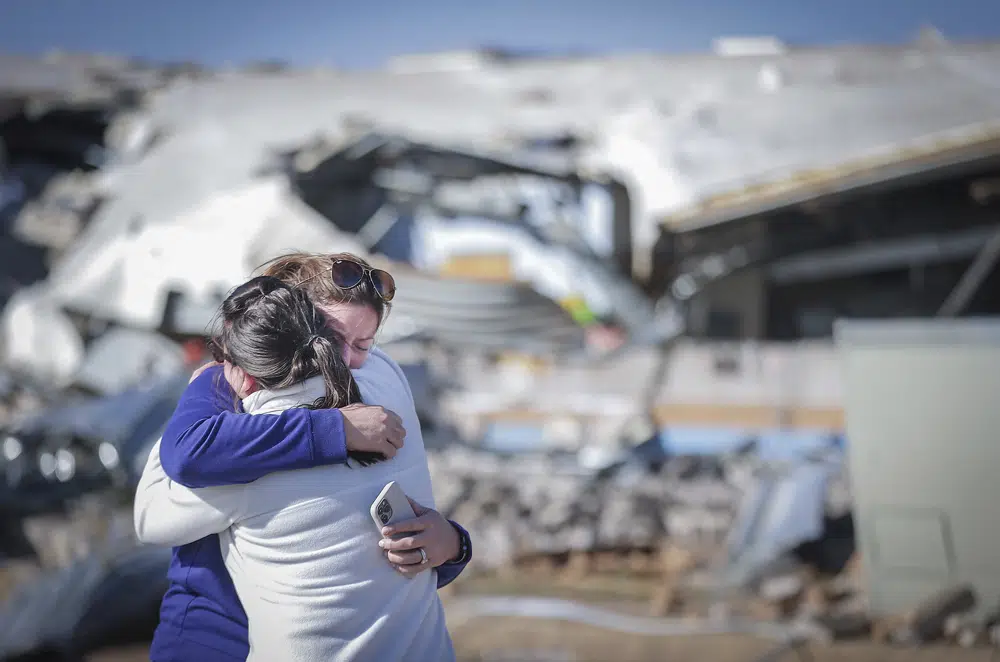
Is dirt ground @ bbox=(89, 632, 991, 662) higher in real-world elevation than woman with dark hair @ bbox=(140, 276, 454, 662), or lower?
lower

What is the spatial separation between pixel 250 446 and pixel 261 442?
0.06 feet

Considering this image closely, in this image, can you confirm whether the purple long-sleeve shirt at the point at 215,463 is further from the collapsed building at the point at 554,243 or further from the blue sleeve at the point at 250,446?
the collapsed building at the point at 554,243

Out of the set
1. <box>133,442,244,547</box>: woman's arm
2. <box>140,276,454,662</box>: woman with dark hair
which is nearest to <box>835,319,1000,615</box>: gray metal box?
<box>140,276,454,662</box>: woman with dark hair

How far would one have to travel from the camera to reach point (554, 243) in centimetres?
1143

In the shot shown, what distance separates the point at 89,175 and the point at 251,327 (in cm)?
1768

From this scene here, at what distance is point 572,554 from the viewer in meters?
6.29

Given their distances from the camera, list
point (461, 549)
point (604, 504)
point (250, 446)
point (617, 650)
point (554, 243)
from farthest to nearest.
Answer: point (554, 243) → point (604, 504) → point (617, 650) → point (461, 549) → point (250, 446)

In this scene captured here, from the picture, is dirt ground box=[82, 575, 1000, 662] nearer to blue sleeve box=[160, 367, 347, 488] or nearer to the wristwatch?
the wristwatch

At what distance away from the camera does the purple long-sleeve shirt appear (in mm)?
1393

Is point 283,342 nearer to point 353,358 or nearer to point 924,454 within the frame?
point 353,358

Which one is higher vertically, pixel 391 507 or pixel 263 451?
pixel 263 451

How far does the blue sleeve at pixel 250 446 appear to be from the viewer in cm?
139

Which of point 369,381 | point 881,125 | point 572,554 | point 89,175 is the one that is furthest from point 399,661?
point 89,175

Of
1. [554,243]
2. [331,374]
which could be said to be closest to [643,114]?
[554,243]
